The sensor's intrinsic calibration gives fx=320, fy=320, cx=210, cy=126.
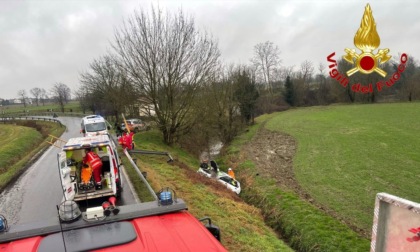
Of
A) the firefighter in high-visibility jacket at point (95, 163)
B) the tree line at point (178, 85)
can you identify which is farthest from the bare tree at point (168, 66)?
the firefighter in high-visibility jacket at point (95, 163)

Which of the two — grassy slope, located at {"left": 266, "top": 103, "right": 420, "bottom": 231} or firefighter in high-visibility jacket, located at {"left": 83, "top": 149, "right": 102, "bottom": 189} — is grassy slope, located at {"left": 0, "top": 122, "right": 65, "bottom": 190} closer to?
firefighter in high-visibility jacket, located at {"left": 83, "top": 149, "right": 102, "bottom": 189}

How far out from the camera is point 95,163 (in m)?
11.1

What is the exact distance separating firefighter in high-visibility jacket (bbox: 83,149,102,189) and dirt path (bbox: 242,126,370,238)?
1138cm

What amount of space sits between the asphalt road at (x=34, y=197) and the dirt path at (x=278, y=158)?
414 inches

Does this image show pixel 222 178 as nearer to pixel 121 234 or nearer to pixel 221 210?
pixel 221 210

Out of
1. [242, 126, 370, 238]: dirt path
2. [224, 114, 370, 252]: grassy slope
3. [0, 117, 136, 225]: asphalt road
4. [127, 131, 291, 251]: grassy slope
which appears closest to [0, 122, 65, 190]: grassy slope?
[0, 117, 136, 225]: asphalt road

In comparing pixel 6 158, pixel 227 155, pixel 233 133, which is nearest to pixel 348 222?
pixel 227 155

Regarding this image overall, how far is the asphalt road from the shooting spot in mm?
12258

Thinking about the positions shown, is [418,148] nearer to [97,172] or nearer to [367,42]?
[367,42]

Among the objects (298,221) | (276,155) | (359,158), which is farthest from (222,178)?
(359,158)

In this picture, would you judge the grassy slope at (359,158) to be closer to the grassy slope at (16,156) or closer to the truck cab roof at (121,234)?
the truck cab roof at (121,234)

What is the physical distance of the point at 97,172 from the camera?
447 inches

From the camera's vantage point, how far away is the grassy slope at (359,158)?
60.1 feet

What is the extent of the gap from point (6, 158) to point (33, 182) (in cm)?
945
